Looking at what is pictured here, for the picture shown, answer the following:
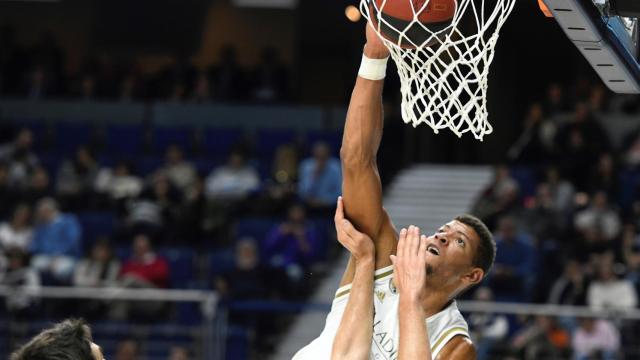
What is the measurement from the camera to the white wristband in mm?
3852

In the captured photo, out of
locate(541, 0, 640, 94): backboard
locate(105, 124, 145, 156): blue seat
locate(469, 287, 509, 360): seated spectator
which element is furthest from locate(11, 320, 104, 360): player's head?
locate(105, 124, 145, 156): blue seat

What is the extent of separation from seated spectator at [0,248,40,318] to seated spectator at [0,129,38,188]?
2.19 m

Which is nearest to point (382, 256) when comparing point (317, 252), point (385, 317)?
point (385, 317)

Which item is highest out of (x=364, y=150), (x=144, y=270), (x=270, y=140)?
(x=364, y=150)

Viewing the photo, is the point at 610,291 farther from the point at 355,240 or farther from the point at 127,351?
the point at 355,240

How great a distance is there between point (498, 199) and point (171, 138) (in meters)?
4.67

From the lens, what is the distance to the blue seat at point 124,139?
46.0 feet

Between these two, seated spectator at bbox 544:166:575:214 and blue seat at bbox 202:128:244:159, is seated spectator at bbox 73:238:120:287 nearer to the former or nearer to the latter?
blue seat at bbox 202:128:244:159

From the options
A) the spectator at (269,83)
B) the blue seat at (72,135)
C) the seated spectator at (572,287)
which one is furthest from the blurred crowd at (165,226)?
the seated spectator at (572,287)

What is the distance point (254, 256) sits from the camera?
1027 centimetres

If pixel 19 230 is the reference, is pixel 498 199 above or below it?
above

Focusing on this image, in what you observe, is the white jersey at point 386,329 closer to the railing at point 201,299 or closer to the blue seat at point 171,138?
the railing at point 201,299

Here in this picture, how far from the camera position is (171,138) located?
14.1m

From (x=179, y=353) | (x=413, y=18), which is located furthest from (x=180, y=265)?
(x=413, y=18)
